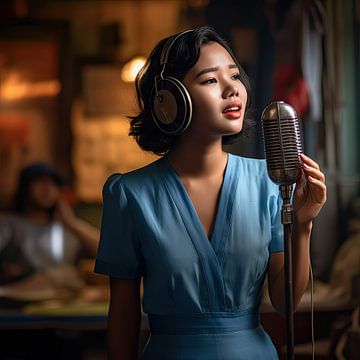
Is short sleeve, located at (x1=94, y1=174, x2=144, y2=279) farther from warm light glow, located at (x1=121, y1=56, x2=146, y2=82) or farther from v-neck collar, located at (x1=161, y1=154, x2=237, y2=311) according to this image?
warm light glow, located at (x1=121, y1=56, x2=146, y2=82)

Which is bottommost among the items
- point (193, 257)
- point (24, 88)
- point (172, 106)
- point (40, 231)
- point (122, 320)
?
point (40, 231)

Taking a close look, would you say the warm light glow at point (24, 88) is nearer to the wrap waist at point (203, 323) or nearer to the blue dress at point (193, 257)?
the blue dress at point (193, 257)

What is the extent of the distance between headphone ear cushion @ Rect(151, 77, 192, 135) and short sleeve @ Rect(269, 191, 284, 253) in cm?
18

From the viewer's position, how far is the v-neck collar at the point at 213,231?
1.05 m

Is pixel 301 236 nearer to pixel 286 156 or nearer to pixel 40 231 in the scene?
pixel 286 156

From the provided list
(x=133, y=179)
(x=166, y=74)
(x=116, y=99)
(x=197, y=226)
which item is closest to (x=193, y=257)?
(x=197, y=226)

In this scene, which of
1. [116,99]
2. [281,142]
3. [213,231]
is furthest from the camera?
[116,99]

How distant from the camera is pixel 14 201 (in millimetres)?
2906

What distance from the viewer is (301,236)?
106cm

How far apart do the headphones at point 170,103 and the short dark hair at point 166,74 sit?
14 mm

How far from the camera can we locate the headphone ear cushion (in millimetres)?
1059

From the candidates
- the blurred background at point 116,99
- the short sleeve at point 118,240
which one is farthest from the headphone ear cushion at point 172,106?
the blurred background at point 116,99

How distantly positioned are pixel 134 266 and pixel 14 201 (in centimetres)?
191

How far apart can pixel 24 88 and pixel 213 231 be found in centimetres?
200
